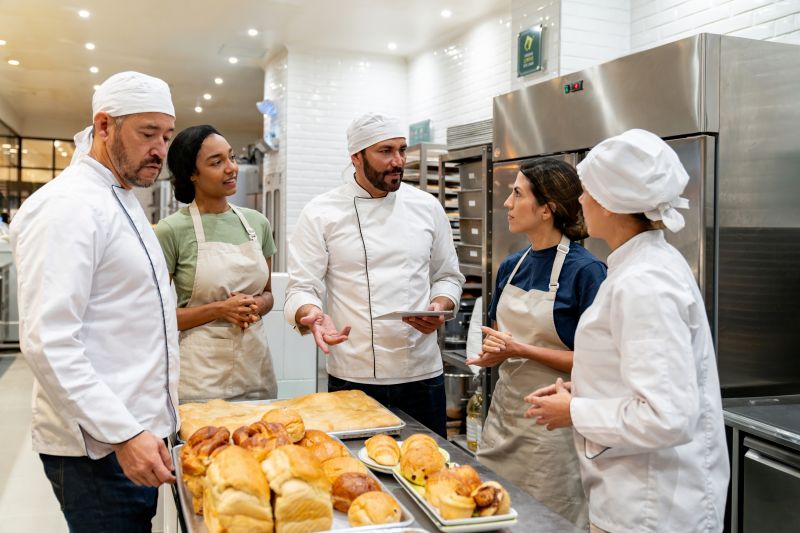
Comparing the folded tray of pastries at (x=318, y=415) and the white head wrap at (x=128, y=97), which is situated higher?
the white head wrap at (x=128, y=97)

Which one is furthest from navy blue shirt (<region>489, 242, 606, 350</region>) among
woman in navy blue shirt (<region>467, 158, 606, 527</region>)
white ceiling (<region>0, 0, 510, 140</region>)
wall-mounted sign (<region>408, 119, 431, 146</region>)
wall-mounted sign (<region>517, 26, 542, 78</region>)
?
wall-mounted sign (<region>408, 119, 431, 146</region>)

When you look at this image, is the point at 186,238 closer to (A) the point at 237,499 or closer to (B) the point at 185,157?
(B) the point at 185,157

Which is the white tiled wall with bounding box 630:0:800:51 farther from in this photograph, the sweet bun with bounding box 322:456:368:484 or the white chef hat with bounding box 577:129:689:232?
the sweet bun with bounding box 322:456:368:484

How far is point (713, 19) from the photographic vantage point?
3.73m

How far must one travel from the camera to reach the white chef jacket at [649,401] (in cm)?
139

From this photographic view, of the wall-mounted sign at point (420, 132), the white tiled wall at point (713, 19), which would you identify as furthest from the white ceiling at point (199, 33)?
the white tiled wall at point (713, 19)

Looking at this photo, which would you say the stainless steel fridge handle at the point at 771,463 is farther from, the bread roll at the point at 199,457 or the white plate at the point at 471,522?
the bread roll at the point at 199,457

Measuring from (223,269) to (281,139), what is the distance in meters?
5.15

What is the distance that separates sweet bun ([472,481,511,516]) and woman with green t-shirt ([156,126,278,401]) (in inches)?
53.2

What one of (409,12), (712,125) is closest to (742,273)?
(712,125)

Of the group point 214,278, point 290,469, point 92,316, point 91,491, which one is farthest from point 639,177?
point 214,278

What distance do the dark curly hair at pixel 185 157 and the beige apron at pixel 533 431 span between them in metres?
1.27

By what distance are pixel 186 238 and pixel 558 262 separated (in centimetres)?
134

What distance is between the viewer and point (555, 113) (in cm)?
337
